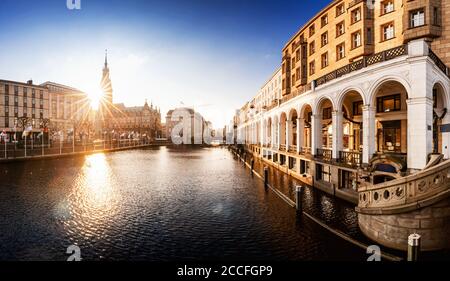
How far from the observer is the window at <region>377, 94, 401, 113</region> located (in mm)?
18325

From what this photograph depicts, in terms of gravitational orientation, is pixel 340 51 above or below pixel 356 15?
below

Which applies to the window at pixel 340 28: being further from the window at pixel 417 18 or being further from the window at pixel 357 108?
the window at pixel 357 108

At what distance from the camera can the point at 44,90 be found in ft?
275

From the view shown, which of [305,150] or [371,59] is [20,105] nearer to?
[305,150]

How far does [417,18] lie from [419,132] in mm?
14174

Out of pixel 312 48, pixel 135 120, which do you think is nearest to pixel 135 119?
pixel 135 120

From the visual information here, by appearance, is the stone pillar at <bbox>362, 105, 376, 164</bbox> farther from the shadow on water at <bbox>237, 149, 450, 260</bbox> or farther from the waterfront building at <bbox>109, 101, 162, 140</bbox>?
the waterfront building at <bbox>109, 101, 162, 140</bbox>

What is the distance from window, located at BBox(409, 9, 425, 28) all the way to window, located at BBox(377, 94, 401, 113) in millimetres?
6669

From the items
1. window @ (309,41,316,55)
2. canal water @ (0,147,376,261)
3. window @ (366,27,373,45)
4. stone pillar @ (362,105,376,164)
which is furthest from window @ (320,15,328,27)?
canal water @ (0,147,376,261)

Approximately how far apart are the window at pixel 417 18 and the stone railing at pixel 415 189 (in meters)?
17.8

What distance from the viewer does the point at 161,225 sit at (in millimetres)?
10586
